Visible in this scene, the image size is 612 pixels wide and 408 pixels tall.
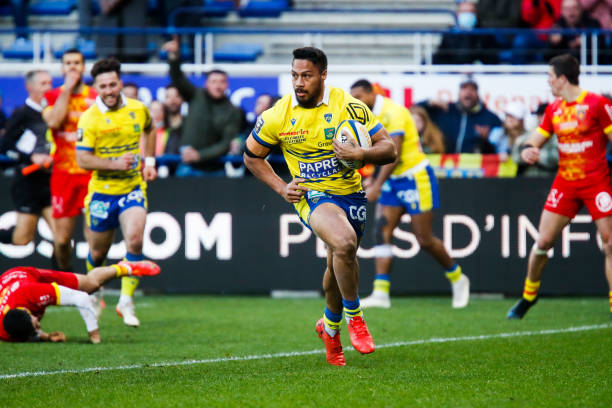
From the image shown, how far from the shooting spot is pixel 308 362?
7422mm

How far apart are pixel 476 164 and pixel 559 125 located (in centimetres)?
334

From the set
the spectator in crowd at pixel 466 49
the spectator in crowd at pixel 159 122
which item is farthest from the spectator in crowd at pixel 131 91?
the spectator in crowd at pixel 466 49

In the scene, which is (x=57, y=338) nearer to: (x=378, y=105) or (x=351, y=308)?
(x=351, y=308)

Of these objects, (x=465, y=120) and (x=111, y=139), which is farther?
(x=465, y=120)

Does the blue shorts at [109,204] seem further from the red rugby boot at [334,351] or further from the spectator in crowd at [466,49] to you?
the spectator in crowd at [466,49]

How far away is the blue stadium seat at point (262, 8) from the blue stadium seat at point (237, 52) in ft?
2.63

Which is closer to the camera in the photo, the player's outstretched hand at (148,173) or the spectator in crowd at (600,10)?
the player's outstretched hand at (148,173)

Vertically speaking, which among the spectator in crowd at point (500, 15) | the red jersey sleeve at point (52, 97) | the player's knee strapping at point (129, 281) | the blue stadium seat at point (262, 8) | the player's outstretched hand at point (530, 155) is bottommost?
the player's knee strapping at point (129, 281)

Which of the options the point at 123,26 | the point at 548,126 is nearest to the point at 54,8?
the point at 123,26

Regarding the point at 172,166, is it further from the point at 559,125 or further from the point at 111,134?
the point at 559,125

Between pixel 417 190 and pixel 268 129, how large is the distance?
468 cm

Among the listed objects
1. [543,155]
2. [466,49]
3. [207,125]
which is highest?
[466,49]

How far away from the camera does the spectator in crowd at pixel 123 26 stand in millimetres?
16266

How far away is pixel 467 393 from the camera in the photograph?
19.6ft
